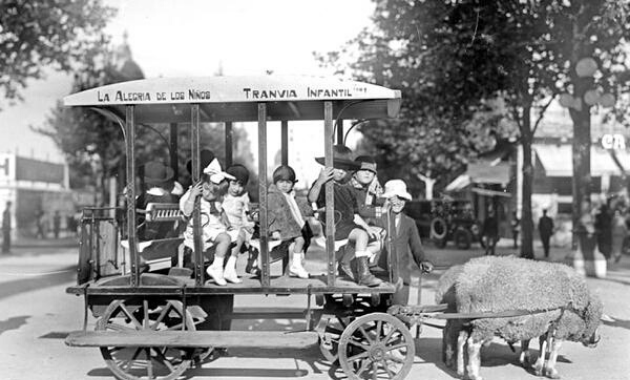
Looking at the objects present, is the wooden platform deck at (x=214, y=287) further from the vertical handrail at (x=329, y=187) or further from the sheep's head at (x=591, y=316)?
the sheep's head at (x=591, y=316)

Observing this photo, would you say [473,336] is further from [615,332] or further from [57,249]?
[57,249]

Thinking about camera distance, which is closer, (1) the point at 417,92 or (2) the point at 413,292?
A: (2) the point at 413,292

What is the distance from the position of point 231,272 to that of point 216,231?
16.1 inches

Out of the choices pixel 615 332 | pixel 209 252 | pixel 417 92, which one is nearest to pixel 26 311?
pixel 209 252

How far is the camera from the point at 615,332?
8.40 metres

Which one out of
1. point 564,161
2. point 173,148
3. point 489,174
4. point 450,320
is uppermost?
point 564,161

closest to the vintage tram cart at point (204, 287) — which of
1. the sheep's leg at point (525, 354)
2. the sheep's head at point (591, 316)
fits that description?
the sheep's leg at point (525, 354)

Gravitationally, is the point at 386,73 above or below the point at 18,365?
above

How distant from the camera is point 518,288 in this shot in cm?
594

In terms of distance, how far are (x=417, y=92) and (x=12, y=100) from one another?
9.84 m

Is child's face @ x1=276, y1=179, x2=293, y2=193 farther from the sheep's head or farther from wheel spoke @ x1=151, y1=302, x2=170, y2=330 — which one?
the sheep's head

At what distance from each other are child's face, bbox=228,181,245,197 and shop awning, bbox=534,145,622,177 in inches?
989

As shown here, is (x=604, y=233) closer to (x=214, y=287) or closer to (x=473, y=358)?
Answer: (x=473, y=358)

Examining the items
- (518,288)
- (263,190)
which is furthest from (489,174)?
(263,190)
